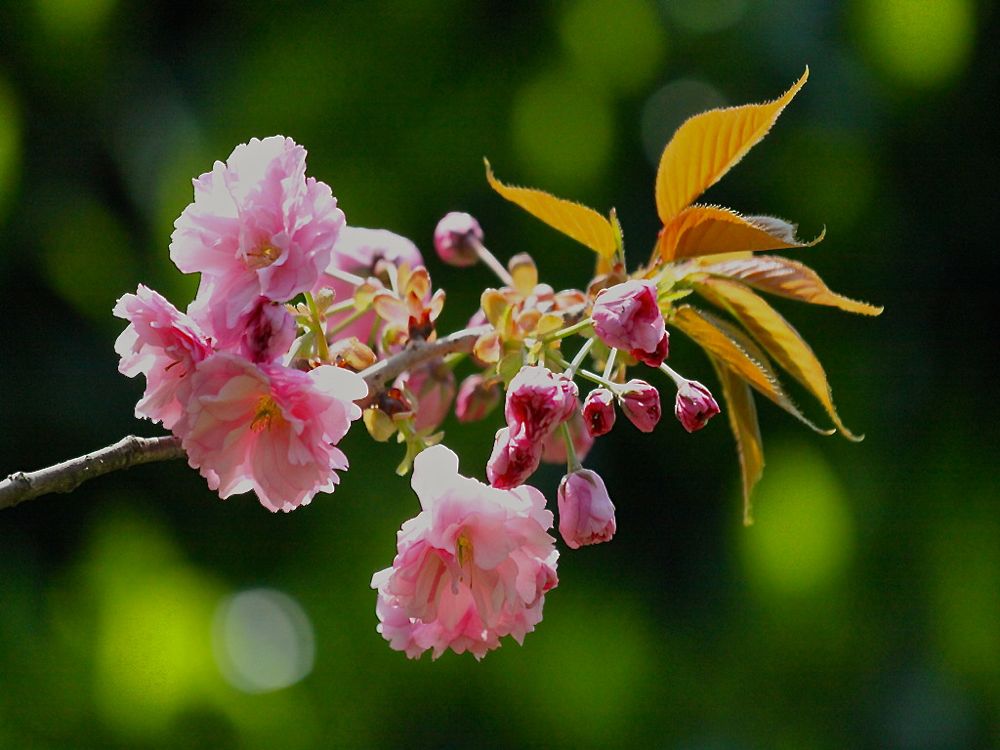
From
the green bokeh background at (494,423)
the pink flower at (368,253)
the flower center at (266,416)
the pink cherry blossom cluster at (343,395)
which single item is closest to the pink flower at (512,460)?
the pink cherry blossom cluster at (343,395)

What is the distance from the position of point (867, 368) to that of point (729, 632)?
2.69 ft

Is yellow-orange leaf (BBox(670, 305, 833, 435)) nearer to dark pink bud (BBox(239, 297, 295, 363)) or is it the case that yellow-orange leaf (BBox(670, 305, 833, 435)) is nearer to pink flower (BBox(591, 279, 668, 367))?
pink flower (BBox(591, 279, 668, 367))

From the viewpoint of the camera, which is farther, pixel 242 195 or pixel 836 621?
pixel 836 621

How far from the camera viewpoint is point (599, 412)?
1.99 ft

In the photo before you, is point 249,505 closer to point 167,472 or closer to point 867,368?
point 167,472

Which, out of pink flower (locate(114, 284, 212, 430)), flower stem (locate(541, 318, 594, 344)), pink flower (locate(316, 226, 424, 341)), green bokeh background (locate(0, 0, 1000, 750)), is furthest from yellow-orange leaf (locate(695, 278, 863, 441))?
green bokeh background (locate(0, 0, 1000, 750))

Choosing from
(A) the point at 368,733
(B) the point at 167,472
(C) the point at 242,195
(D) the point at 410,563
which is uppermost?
(C) the point at 242,195

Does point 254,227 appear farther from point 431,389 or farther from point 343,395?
point 431,389

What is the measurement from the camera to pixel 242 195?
24.1 inches

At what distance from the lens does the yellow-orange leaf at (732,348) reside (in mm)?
682

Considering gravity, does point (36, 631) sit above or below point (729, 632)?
above

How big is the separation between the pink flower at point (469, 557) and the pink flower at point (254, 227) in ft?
0.43

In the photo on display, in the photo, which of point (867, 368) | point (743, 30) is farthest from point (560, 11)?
point (867, 368)

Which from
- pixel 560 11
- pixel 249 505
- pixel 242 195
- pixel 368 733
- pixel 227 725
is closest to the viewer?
pixel 242 195
